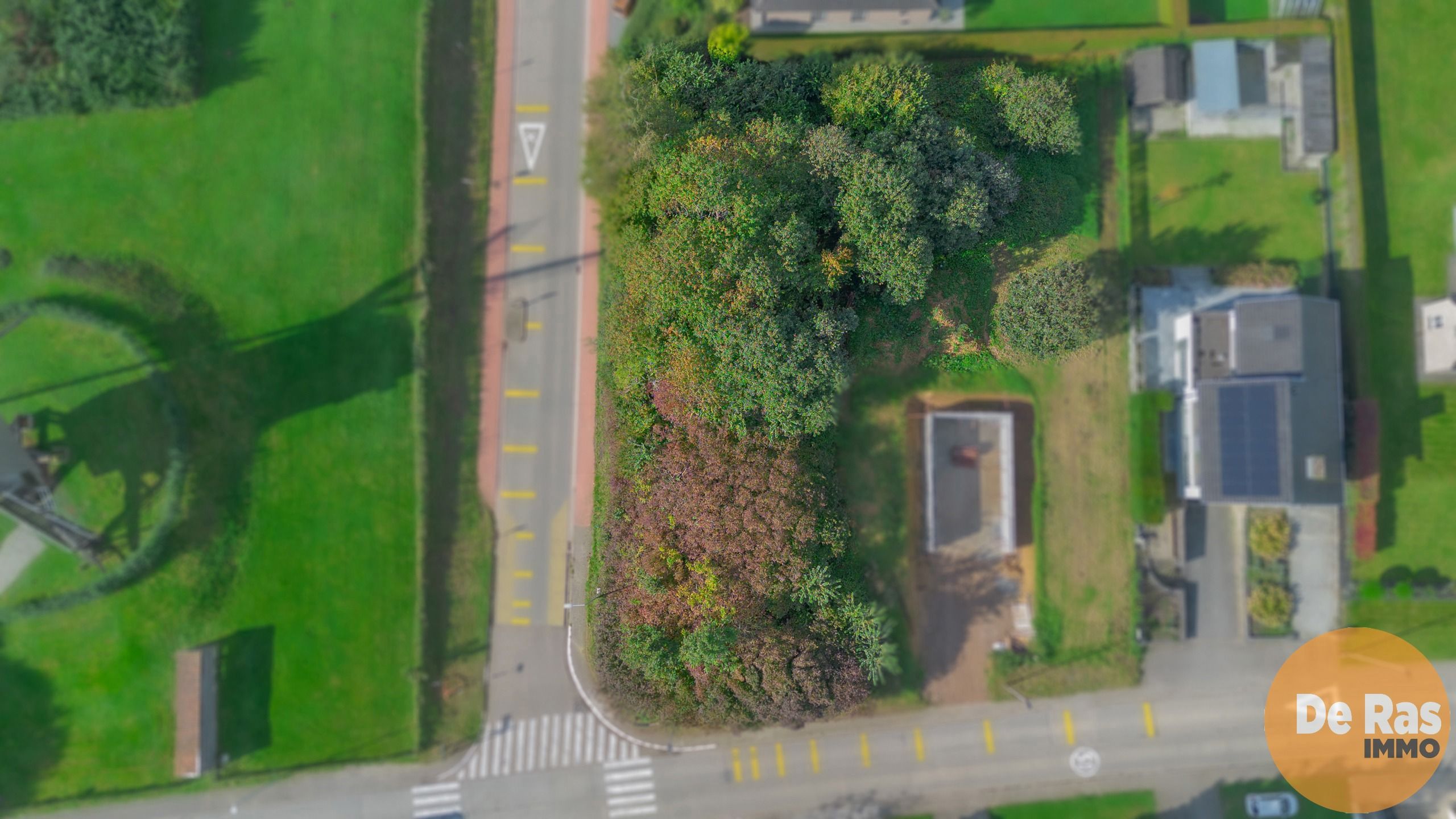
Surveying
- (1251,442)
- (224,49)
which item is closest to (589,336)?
(224,49)

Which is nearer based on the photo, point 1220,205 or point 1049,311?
point 1049,311

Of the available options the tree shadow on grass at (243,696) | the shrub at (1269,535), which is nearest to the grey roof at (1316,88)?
the shrub at (1269,535)

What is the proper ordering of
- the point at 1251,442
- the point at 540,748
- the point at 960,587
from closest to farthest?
the point at 1251,442 → the point at 540,748 → the point at 960,587

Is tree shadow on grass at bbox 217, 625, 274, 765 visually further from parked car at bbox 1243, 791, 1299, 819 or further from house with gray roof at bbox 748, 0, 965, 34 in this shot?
parked car at bbox 1243, 791, 1299, 819

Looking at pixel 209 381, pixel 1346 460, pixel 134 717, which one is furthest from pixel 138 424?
pixel 1346 460

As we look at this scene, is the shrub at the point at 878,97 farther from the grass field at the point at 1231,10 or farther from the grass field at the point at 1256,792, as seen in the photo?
the grass field at the point at 1256,792

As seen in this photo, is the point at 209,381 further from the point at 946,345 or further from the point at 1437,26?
the point at 1437,26

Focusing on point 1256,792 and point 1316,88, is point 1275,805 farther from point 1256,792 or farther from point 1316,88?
point 1316,88
